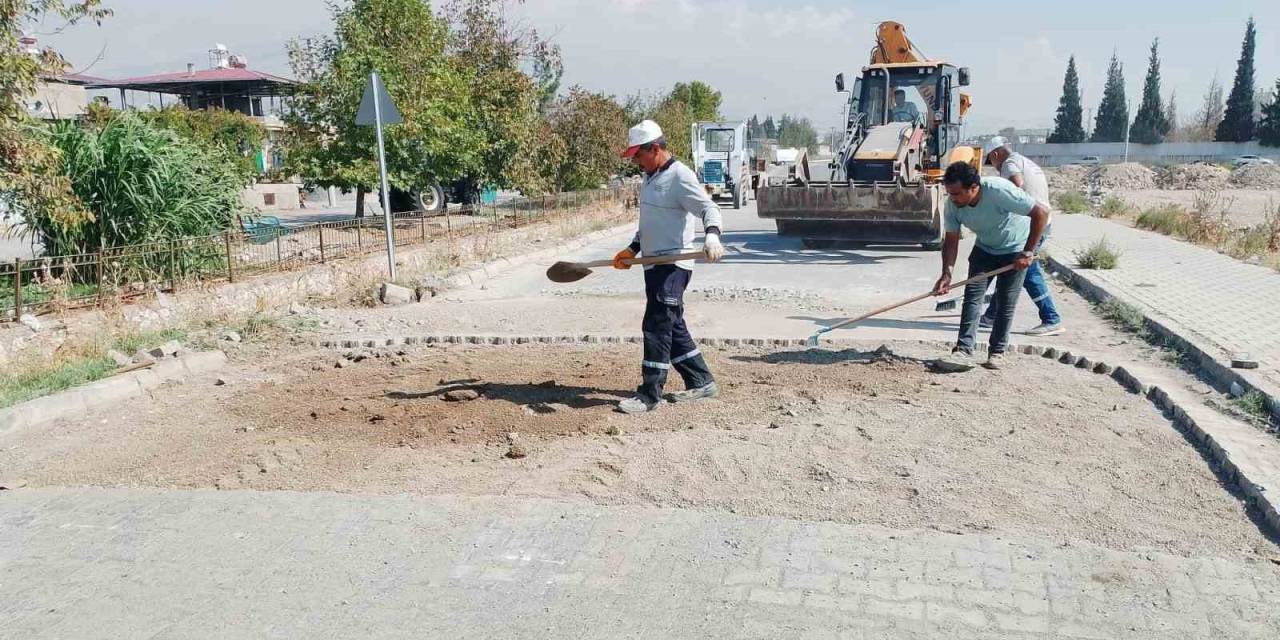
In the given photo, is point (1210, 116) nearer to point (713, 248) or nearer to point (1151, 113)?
point (1151, 113)

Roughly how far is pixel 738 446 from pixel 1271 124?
257 ft

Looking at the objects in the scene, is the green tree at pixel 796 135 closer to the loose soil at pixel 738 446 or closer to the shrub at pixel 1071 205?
the shrub at pixel 1071 205

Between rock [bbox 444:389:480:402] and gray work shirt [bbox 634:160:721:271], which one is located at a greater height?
gray work shirt [bbox 634:160:721:271]

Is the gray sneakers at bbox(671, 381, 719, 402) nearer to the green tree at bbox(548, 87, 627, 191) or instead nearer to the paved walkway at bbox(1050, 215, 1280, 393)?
the paved walkway at bbox(1050, 215, 1280, 393)

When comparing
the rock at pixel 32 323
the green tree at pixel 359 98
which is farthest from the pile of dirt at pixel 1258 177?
the rock at pixel 32 323

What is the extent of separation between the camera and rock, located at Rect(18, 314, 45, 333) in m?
8.08

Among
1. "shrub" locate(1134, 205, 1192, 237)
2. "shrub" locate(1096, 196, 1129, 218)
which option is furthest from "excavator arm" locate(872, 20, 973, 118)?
"shrub" locate(1096, 196, 1129, 218)

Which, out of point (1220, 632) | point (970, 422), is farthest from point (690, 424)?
point (1220, 632)

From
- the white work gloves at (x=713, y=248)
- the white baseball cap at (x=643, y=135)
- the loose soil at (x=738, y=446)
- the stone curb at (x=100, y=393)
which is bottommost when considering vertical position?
the loose soil at (x=738, y=446)

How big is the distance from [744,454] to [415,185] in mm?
14369

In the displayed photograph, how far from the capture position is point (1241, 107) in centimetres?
7394

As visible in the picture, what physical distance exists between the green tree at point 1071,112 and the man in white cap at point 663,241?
91278 mm

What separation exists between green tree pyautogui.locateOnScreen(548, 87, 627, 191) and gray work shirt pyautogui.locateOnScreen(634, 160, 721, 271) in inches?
750

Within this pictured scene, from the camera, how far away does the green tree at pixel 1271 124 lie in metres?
67.1
